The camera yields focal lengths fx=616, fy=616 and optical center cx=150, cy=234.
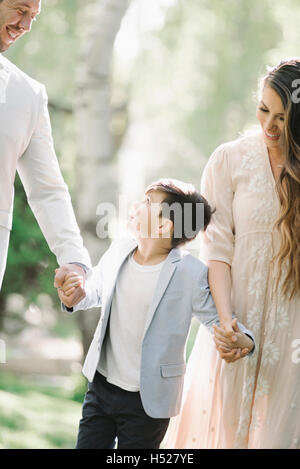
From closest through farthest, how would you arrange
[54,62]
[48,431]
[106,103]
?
[48,431] < [106,103] < [54,62]

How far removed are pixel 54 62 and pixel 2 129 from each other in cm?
479

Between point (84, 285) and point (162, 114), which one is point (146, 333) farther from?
point (162, 114)

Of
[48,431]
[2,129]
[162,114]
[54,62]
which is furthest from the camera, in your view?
[162,114]

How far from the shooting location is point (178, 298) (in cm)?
217

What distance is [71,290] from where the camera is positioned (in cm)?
212

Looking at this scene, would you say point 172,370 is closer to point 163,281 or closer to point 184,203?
point 163,281

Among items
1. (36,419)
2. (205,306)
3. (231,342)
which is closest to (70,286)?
(205,306)

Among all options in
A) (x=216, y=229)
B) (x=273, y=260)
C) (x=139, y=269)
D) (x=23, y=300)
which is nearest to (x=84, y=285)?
(x=139, y=269)

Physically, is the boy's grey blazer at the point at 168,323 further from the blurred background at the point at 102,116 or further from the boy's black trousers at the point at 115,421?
the blurred background at the point at 102,116

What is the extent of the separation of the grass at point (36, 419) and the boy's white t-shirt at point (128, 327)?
4.85ft

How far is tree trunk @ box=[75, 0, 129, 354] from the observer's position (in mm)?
4906

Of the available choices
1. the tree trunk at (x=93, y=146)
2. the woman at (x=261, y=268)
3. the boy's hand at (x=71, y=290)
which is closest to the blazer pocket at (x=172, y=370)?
the woman at (x=261, y=268)

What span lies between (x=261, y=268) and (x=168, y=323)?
0.42 m

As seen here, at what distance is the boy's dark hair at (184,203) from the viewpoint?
86.7 inches
